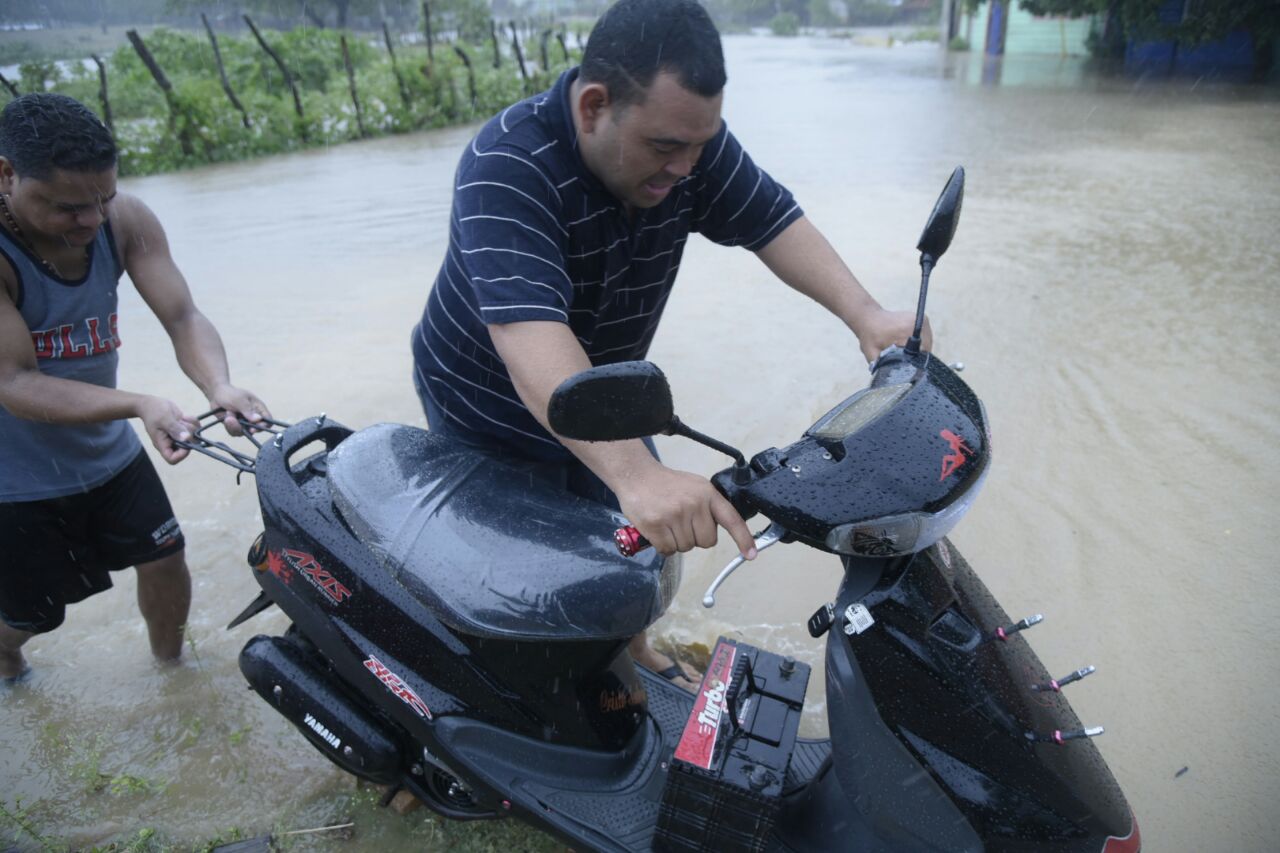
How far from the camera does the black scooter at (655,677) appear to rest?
1.34 metres

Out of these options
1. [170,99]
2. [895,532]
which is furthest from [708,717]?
[170,99]

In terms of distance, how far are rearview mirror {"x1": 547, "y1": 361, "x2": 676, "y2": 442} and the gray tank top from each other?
1.70 metres

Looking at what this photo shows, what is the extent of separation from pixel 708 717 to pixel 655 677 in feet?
1.64

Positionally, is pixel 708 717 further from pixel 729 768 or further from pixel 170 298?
pixel 170 298

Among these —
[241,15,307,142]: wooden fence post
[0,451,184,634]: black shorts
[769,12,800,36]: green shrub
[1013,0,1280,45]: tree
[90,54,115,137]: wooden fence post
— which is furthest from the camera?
[769,12,800,36]: green shrub

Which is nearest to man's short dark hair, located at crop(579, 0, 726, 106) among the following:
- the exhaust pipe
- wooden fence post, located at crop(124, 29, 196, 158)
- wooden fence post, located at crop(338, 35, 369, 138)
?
the exhaust pipe

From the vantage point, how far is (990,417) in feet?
13.1

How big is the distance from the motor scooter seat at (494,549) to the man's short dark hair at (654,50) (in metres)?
0.81

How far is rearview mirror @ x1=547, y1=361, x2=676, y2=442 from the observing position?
44.6 inches

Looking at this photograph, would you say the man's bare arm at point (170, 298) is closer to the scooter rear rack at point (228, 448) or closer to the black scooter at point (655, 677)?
the scooter rear rack at point (228, 448)

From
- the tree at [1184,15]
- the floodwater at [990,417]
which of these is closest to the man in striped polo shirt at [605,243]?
the floodwater at [990,417]

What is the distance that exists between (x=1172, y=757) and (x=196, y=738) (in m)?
2.75

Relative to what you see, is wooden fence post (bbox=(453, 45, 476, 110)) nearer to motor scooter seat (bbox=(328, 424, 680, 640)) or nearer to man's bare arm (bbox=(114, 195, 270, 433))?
man's bare arm (bbox=(114, 195, 270, 433))

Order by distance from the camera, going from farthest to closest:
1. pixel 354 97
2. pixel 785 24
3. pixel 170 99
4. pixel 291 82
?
pixel 785 24
pixel 354 97
pixel 291 82
pixel 170 99
